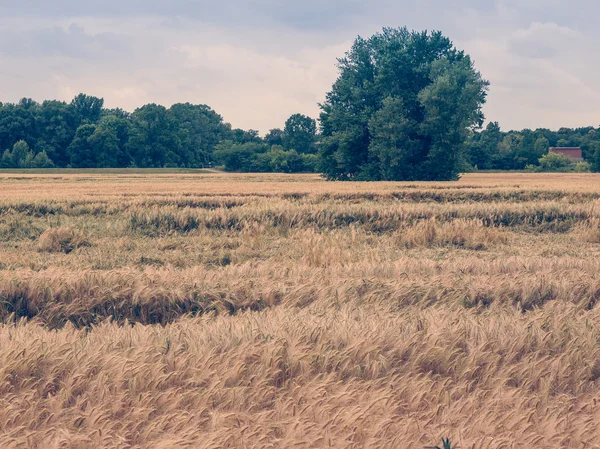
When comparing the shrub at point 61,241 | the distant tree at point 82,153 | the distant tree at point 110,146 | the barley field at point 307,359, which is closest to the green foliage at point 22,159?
the distant tree at point 82,153

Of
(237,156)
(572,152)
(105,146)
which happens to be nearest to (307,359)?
(237,156)

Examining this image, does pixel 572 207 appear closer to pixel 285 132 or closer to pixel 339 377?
pixel 339 377

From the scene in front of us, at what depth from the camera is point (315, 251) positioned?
11.0 metres

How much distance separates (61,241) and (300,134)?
11132 centimetres

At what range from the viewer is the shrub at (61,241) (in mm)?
12805

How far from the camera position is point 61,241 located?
13094 millimetres

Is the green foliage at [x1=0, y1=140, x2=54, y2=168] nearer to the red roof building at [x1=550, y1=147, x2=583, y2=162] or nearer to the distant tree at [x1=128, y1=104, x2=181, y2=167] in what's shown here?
the distant tree at [x1=128, y1=104, x2=181, y2=167]

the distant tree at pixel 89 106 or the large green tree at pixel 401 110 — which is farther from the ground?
the distant tree at pixel 89 106

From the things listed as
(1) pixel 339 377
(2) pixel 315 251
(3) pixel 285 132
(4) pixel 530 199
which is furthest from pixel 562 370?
(3) pixel 285 132

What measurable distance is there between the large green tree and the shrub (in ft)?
110

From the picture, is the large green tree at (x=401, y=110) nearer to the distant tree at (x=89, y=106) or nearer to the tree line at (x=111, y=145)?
the tree line at (x=111, y=145)

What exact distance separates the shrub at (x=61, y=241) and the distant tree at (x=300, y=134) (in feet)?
351

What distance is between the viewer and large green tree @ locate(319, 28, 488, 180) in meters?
43.8

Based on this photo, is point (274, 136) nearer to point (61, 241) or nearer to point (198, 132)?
point (198, 132)
